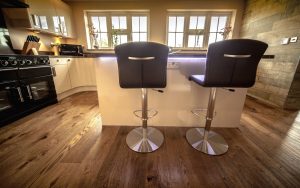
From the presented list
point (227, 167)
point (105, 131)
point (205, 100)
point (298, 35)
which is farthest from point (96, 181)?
point (298, 35)

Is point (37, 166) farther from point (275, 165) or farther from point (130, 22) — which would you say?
point (130, 22)

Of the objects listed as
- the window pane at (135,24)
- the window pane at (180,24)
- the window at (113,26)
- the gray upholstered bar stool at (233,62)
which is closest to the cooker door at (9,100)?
the window at (113,26)

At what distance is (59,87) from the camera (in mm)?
2650

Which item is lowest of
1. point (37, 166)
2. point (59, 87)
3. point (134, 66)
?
point (37, 166)

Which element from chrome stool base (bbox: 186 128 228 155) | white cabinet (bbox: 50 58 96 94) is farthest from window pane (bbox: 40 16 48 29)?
chrome stool base (bbox: 186 128 228 155)

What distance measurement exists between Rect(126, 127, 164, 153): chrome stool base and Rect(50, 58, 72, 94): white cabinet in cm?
216

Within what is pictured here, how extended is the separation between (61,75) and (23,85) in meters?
0.83

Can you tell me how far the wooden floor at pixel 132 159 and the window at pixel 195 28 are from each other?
126 inches

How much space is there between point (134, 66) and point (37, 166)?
1242 millimetres

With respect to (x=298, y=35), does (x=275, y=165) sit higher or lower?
lower

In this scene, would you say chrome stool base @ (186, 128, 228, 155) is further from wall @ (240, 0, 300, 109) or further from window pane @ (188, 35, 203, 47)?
window pane @ (188, 35, 203, 47)

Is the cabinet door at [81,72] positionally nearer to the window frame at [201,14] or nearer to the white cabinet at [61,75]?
the white cabinet at [61,75]

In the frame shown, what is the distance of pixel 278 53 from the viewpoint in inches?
96.8

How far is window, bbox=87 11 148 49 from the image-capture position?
3.90 m
